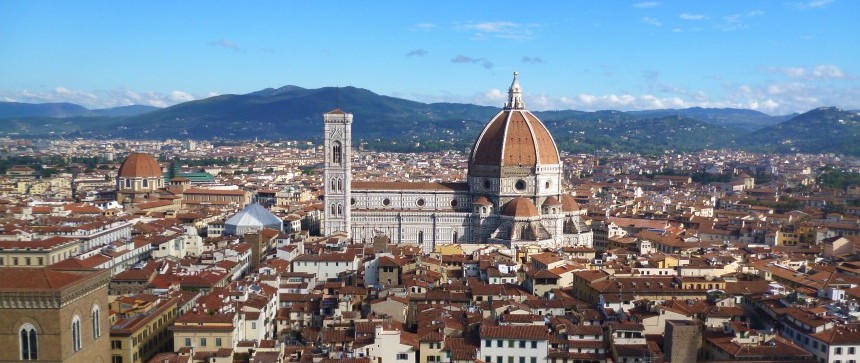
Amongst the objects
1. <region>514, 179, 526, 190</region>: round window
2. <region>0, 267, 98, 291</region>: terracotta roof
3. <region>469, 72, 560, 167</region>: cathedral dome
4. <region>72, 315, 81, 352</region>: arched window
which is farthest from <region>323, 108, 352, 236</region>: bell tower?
<region>0, 267, 98, 291</region>: terracotta roof

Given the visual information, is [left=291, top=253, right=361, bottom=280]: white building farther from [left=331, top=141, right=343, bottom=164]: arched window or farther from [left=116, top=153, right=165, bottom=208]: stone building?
[left=116, top=153, right=165, bottom=208]: stone building

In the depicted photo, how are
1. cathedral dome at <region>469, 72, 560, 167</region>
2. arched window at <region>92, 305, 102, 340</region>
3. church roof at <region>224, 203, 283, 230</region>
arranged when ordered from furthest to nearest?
cathedral dome at <region>469, 72, 560, 167</region>, church roof at <region>224, 203, 283, 230</region>, arched window at <region>92, 305, 102, 340</region>

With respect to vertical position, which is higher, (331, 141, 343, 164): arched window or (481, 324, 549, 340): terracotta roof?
(331, 141, 343, 164): arched window

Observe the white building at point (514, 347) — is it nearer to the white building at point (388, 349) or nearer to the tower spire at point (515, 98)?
the white building at point (388, 349)

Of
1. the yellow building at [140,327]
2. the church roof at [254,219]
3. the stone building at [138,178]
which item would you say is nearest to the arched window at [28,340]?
the yellow building at [140,327]

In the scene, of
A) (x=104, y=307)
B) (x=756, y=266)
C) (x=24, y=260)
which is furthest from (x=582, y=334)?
(x=24, y=260)

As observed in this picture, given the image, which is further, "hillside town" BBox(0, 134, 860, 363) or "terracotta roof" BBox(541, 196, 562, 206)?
"terracotta roof" BBox(541, 196, 562, 206)


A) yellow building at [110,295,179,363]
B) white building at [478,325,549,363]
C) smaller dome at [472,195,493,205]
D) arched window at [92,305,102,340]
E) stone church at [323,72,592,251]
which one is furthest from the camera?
stone church at [323,72,592,251]

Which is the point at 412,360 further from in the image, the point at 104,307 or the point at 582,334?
the point at 104,307
